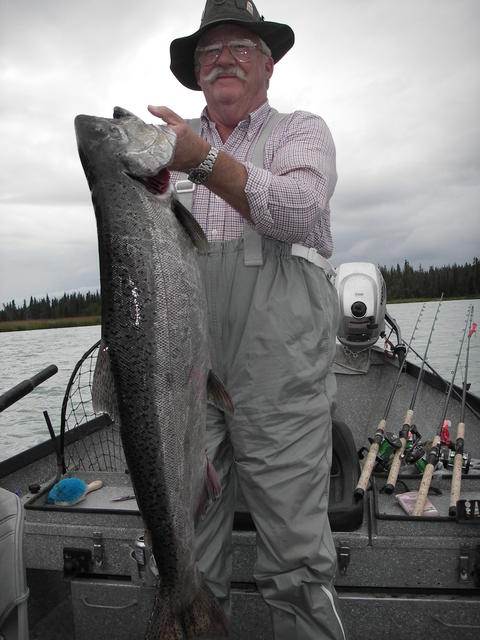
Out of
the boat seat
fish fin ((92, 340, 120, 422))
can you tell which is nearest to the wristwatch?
fish fin ((92, 340, 120, 422))

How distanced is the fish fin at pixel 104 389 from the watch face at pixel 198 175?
790mm

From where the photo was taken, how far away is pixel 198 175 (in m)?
2.29

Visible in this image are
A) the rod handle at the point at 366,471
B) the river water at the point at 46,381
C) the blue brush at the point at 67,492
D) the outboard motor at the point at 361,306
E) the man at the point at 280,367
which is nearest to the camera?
the man at the point at 280,367

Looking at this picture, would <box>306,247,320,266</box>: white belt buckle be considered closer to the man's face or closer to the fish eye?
the man's face

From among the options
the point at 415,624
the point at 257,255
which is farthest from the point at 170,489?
the point at 415,624

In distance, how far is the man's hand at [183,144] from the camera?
2.19 m

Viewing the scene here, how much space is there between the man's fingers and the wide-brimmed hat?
947 mm

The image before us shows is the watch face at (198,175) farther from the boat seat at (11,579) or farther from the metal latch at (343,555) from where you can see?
the metal latch at (343,555)

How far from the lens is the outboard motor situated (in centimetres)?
649

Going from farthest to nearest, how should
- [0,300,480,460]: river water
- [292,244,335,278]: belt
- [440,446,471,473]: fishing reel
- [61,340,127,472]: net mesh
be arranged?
[0,300,480,460]: river water < [61,340,127,472]: net mesh < [440,446,471,473]: fishing reel < [292,244,335,278]: belt

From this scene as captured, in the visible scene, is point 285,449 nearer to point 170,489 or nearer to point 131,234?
point 170,489

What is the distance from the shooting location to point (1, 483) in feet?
15.4

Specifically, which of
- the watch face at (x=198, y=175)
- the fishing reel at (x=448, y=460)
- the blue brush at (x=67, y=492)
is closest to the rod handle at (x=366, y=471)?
the fishing reel at (x=448, y=460)

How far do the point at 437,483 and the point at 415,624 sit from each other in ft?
3.38
